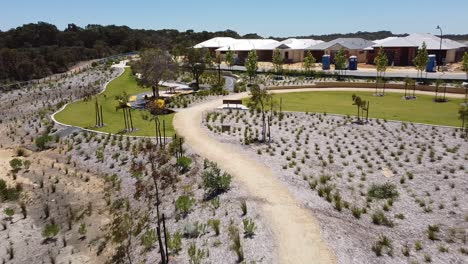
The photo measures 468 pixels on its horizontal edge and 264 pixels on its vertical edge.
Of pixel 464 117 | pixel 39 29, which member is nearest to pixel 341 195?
pixel 464 117

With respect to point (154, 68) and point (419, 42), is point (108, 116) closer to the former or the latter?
point (154, 68)

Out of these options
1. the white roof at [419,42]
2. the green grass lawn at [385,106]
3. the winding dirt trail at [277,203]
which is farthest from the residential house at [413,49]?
the winding dirt trail at [277,203]

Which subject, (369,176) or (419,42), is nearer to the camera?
(369,176)

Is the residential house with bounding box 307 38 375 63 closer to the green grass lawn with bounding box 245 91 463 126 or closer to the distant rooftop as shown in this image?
the distant rooftop

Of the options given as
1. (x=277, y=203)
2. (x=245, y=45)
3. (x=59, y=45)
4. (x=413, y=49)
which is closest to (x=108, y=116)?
(x=277, y=203)

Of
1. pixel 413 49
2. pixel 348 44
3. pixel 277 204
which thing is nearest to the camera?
pixel 277 204

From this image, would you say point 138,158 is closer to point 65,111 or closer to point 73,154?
point 73,154

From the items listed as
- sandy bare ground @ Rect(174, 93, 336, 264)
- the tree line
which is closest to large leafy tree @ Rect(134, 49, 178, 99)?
sandy bare ground @ Rect(174, 93, 336, 264)
